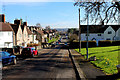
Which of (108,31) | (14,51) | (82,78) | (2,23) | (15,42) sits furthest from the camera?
(108,31)

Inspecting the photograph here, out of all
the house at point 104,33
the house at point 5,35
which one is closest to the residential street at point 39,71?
the house at point 5,35

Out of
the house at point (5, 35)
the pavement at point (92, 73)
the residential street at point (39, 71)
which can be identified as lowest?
the residential street at point (39, 71)

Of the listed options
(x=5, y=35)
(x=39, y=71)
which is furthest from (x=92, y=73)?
(x=5, y=35)

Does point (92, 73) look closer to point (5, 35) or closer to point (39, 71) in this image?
point (39, 71)

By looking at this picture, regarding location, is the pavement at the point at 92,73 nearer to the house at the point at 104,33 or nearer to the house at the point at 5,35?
the house at the point at 5,35

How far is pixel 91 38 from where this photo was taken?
56.9 m

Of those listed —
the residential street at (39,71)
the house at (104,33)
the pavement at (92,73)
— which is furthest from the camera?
the house at (104,33)

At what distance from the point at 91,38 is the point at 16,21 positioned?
29554mm

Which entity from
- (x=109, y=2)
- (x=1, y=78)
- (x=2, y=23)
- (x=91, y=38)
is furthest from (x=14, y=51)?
(x=91, y=38)

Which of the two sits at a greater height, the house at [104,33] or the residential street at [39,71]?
the house at [104,33]

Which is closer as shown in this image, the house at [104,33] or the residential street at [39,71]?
the residential street at [39,71]

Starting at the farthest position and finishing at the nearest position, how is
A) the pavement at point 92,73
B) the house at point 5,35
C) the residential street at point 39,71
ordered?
the house at point 5,35 < the residential street at point 39,71 < the pavement at point 92,73

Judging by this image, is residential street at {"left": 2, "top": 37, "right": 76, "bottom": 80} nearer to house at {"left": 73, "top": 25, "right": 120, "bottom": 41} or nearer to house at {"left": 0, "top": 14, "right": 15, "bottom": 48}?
house at {"left": 0, "top": 14, "right": 15, "bottom": 48}

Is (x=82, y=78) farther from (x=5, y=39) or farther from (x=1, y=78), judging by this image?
(x=5, y=39)
